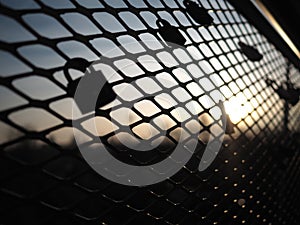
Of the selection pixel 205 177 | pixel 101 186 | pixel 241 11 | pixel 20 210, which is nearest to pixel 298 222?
pixel 205 177

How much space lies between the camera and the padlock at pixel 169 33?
669 millimetres

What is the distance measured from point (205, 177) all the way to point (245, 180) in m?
0.31

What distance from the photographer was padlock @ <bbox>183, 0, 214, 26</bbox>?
785 millimetres

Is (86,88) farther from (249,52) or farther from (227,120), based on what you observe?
(249,52)

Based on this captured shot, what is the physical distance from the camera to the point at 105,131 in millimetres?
510

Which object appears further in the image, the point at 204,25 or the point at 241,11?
the point at 241,11

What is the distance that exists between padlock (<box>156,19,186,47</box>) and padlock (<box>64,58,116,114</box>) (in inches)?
10.2

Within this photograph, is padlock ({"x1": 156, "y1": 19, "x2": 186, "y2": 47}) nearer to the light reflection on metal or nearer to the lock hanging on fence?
the light reflection on metal

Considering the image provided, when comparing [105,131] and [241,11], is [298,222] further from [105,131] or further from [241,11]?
[105,131]

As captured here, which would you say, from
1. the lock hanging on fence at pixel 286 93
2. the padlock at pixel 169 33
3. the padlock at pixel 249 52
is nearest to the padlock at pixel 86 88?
the padlock at pixel 169 33

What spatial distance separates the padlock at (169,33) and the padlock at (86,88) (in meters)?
0.26

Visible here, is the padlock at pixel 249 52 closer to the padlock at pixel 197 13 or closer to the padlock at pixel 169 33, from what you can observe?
the padlock at pixel 197 13

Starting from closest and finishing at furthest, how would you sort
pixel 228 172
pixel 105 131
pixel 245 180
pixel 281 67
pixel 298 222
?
pixel 105 131 → pixel 228 172 → pixel 245 180 → pixel 298 222 → pixel 281 67

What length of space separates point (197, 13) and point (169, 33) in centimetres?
19
